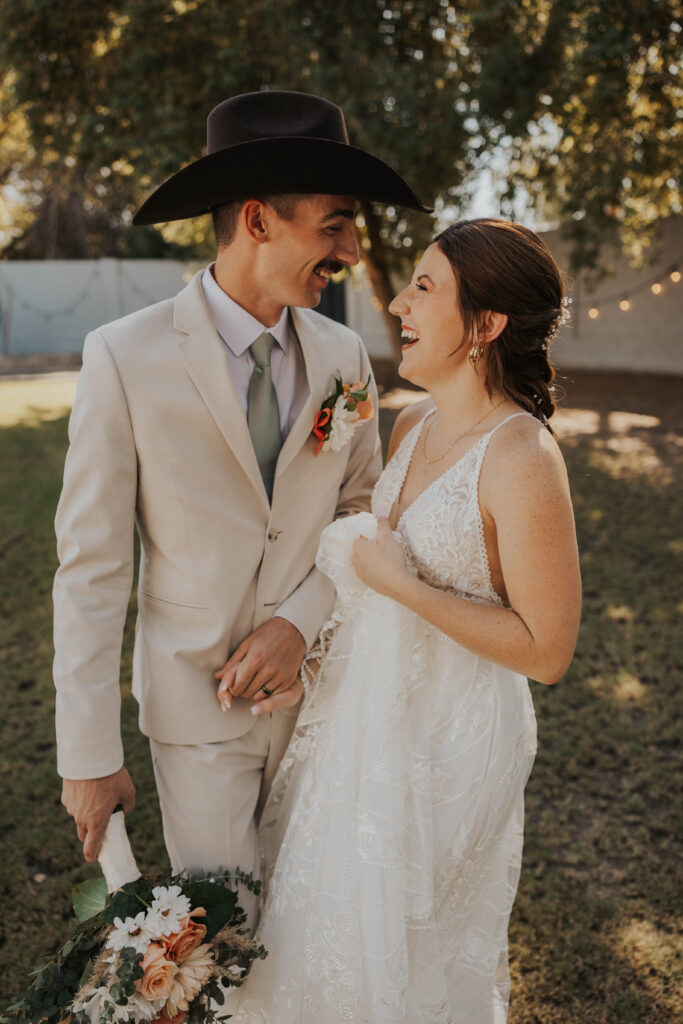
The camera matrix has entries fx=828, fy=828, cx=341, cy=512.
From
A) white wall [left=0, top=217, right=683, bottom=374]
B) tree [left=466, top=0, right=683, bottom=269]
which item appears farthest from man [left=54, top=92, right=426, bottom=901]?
white wall [left=0, top=217, right=683, bottom=374]

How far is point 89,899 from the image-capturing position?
6.50 ft

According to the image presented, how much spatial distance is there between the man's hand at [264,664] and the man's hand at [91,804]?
1.07 feet

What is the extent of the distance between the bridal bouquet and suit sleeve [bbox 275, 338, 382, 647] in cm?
64

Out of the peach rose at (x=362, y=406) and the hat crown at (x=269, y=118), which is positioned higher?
the hat crown at (x=269, y=118)

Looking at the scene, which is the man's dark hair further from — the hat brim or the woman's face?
the woman's face

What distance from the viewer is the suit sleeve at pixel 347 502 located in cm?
219

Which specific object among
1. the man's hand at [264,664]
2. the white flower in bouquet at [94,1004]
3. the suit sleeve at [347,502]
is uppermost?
the suit sleeve at [347,502]

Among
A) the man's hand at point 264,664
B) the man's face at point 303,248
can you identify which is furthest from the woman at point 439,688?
the man's face at point 303,248

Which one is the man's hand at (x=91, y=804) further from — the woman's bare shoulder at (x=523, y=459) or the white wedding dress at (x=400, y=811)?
the woman's bare shoulder at (x=523, y=459)

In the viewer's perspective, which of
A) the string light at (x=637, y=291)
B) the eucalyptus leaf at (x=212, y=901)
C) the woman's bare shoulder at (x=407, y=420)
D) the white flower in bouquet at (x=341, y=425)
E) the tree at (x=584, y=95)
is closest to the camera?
the eucalyptus leaf at (x=212, y=901)

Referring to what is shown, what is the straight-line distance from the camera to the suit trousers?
2078 mm

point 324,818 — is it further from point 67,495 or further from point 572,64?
point 572,64

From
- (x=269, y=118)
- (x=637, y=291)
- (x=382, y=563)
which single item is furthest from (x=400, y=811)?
(x=637, y=291)

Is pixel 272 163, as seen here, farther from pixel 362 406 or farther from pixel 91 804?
pixel 91 804
